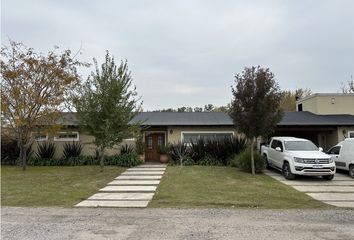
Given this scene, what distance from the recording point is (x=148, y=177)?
15094mm

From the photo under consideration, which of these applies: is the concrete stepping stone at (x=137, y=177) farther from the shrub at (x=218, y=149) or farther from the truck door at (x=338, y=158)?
the truck door at (x=338, y=158)

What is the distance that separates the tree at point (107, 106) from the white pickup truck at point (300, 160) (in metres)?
7.25

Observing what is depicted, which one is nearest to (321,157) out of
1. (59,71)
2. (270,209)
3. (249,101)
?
(249,101)

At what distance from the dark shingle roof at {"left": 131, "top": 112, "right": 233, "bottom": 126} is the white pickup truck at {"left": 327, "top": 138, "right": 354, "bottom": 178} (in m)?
6.72

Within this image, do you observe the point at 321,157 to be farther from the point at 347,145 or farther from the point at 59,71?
the point at 59,71

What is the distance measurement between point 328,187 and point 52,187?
10.3m

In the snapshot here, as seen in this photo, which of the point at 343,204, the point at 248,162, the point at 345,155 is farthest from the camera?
the point at 248,162

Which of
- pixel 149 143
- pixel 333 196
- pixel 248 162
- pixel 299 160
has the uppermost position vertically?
pixel 149 143

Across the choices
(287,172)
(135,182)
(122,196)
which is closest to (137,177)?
(135,182)

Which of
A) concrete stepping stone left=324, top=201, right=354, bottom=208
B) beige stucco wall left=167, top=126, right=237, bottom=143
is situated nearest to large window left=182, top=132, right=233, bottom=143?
beige stucco wall left=167, top=126, right=237, bottom=143

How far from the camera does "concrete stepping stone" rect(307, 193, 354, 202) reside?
10.5 metres

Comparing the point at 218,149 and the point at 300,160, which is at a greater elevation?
the point at 218,149

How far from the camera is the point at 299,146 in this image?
16078 mm

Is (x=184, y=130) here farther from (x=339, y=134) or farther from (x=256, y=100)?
(x=339, y=134)
